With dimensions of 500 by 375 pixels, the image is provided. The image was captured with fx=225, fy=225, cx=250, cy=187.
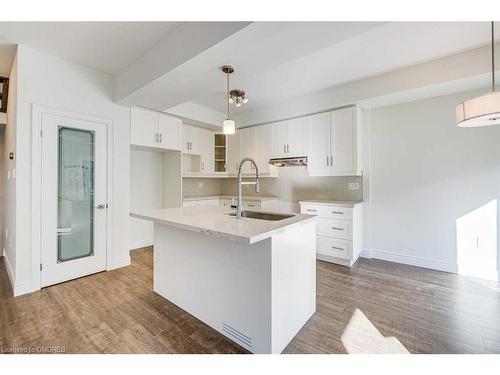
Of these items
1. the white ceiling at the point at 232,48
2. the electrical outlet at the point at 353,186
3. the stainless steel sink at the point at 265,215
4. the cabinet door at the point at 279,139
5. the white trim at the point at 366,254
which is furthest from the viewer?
the cabinet door at the point at 279,139

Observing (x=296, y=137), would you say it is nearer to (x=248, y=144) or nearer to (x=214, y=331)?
(x=248, y=144)

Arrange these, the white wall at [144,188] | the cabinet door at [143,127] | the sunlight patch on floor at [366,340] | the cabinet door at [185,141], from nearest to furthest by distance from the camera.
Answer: the sunlight patch on floor at [366,340] → the cabinet door at [143,127] → the white wall at [144,188] → the cabinet door at [185,141]

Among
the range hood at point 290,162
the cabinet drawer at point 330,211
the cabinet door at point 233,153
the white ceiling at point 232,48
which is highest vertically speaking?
the white ceiling at point 232,48

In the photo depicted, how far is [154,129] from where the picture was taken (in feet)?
11.7

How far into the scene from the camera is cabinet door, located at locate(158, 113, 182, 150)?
144 inches

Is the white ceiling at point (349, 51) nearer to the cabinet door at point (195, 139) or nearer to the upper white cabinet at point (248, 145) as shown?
the upper white cabinet at point (248, 145)

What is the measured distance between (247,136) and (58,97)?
297 centimetres

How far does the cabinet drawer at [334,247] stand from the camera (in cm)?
321

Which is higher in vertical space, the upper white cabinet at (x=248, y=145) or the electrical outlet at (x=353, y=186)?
the upper white cabinet at (x=248, y=145)

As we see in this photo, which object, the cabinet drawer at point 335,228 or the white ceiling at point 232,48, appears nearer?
the white ceiling at point 232,48

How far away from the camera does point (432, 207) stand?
311 cm

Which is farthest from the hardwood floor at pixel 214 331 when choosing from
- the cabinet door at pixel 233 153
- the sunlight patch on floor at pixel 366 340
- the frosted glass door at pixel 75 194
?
the cabinet door at pixel 233 153
